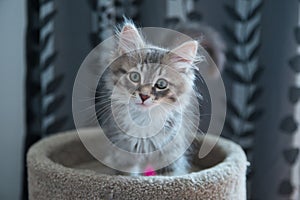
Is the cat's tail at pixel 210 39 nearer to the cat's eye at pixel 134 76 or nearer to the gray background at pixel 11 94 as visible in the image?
the cat's eye at pixel 134 76

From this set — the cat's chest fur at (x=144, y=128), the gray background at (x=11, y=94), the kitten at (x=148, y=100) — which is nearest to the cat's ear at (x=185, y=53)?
the kitten at (x=148, y=100)

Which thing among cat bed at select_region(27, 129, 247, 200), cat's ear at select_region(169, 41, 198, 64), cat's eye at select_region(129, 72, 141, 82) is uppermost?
cat's ear at select_region(169, 41, 198, 64)

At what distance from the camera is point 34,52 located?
143 cm

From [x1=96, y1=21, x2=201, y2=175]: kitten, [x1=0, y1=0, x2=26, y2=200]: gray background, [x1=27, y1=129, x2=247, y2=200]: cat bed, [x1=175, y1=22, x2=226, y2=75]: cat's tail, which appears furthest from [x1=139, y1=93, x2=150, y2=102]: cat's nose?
[x1=0, y1=0, x2=26, y2=200]: gray background

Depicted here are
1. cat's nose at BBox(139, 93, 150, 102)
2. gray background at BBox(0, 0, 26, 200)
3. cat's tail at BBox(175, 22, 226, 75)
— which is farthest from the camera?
gray background at BBox(0, 0, 26, 200)

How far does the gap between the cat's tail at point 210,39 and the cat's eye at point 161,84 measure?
0.39m

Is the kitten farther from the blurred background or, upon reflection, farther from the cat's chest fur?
the blurred background

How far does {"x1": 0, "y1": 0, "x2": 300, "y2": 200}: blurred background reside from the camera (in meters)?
1.35

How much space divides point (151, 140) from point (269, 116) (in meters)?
0.55

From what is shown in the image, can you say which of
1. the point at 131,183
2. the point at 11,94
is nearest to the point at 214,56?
the point at 131,183

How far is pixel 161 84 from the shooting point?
90cm

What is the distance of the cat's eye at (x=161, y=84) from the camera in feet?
2.92

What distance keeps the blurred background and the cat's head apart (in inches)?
15.7

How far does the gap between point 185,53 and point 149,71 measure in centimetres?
8
